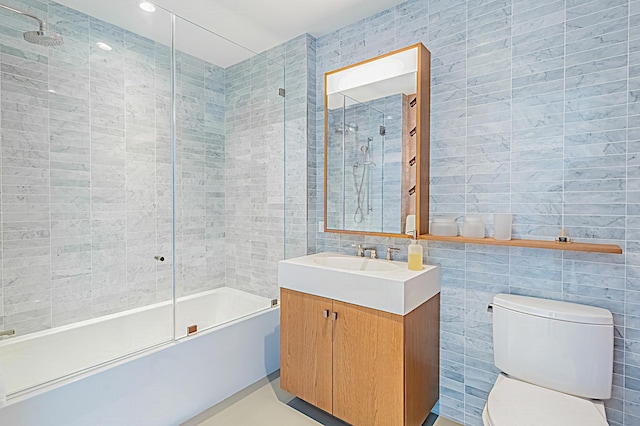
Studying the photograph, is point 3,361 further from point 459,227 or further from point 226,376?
point 459,227

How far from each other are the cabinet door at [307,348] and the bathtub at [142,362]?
1.23 feet

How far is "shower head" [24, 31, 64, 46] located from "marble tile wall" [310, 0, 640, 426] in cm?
210

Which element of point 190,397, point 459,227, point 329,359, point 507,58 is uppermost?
point 507,58

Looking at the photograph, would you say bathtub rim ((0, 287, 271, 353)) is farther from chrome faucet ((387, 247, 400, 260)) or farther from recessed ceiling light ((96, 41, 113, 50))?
recessed ceiling light ((96, 41, 113, 50))

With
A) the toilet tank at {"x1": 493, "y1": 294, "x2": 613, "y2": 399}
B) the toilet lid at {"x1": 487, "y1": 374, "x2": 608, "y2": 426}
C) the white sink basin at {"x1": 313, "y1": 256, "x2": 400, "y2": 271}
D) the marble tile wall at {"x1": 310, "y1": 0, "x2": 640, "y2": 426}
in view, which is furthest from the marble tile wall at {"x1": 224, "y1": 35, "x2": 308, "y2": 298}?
the toilet lid at {"x1": 487, "y1": 374, "x2": 608, "y2": 426}

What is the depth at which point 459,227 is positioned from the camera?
1909mm

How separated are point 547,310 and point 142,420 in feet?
6.86

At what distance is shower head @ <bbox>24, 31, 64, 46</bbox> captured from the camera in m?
1.87

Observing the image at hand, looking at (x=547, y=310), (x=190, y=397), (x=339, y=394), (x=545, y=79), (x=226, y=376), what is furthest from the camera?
(x=226, y=376)

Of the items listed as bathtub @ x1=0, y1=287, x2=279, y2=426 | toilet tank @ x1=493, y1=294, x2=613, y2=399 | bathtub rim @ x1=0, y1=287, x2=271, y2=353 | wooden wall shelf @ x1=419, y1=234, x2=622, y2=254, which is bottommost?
bathtub @ x1=0, y1=287, x2=279, y2=426

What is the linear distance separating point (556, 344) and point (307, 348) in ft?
4.12

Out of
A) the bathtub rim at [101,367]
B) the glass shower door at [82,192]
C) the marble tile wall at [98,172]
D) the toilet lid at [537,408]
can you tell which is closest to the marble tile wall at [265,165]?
the marble tile wall at [98,172]

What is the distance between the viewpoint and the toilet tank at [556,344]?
1.37m

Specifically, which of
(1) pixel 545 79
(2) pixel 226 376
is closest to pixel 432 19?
(1) pixel 545 79
